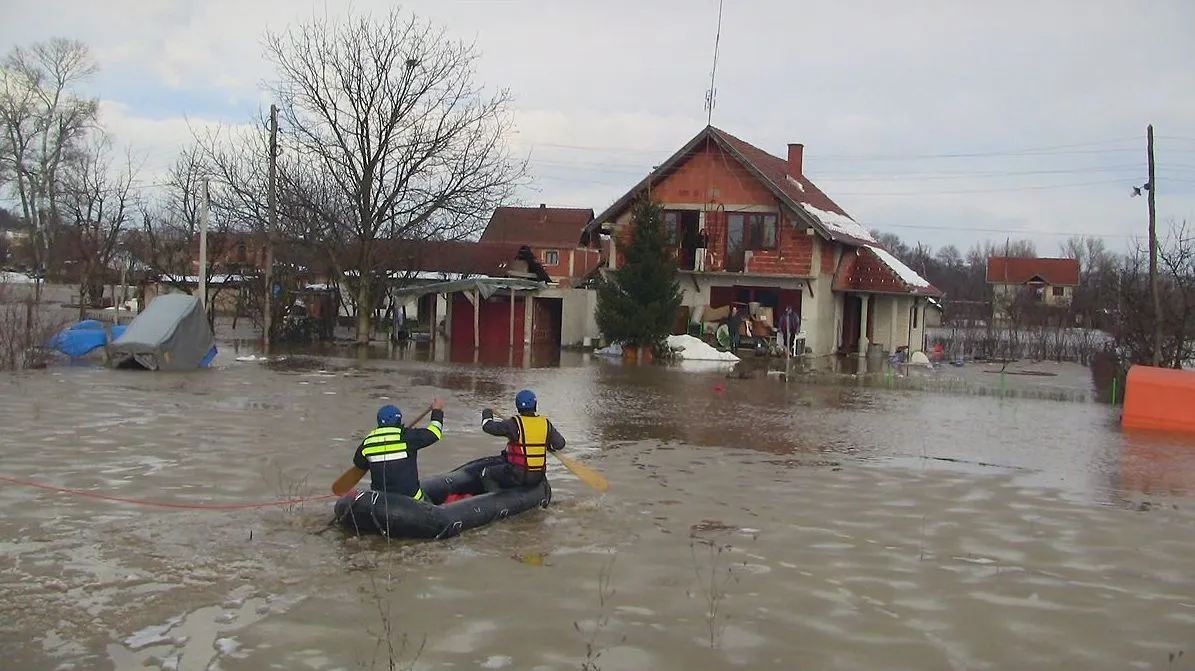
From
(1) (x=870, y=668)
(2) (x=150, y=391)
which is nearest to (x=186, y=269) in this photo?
(2) (x=150, y=391)

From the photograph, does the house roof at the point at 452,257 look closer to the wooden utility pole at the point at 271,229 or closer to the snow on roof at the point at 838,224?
the wooden utility pole at the point at 271,229

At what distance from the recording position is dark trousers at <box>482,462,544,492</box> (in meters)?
11.0

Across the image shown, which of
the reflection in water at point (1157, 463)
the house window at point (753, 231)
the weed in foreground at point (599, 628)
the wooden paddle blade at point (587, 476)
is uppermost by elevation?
the house window at point (753, 231)

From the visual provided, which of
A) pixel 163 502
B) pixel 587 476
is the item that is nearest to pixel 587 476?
pixel 587 476

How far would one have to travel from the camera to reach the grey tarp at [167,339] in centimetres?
2378

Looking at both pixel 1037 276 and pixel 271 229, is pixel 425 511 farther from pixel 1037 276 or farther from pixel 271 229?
pixel 1037 276

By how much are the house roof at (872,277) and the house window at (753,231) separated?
135 inches

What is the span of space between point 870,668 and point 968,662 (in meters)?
0.72

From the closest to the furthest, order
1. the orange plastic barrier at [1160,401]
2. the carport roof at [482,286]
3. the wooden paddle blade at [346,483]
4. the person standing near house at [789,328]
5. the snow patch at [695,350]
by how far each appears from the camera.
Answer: the wooden paddle blade at [346,483] → the orange plastic barrier at [1160,401] → the snow patch at [695,350] → the person standing near house at [789,328] → the carport roof at [482,286]

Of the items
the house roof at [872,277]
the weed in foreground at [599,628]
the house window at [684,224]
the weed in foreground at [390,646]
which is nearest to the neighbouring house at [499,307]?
the house window at [684,224]

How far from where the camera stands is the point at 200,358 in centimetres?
2522

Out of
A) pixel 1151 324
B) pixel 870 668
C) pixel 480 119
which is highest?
pixel 480 119

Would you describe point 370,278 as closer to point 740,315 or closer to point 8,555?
point 740,315

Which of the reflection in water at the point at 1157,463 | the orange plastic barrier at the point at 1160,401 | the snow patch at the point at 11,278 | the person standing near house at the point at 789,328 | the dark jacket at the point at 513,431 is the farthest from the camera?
the person standing near house at the point at 789,328
